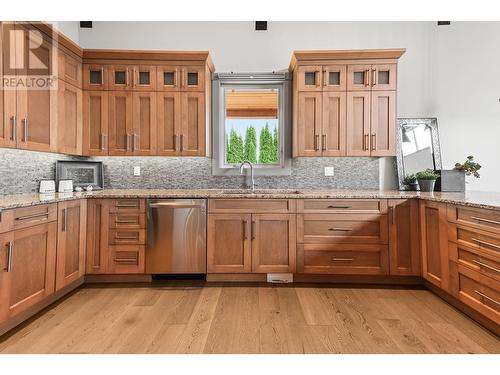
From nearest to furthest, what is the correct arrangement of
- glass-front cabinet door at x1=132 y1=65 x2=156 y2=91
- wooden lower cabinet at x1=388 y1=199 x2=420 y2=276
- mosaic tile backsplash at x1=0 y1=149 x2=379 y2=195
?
wooden lower cabinet at x1=388 y1=199 x2=420 y2=276
glass-front cabinet door at x1=132 y1=65 x2=156 y2=91
mosaic tile backsplash at x1=0 y1=149 x2=379 y2=195

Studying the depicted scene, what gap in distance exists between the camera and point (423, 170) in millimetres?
3578

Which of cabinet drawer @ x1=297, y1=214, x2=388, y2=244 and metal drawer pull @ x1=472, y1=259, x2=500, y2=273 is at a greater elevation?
cabinet drawer @ x1=297, y1=214, x2=388, y2=244

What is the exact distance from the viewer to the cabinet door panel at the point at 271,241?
120 inches

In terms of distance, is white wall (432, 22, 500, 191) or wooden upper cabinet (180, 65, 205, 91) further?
white wall (432, 22, 500, 191)

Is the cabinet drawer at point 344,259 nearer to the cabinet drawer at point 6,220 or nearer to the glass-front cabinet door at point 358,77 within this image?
the glass-front cabinet door at point 358,77

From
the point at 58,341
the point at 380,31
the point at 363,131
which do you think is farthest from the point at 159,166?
the point at 380,31

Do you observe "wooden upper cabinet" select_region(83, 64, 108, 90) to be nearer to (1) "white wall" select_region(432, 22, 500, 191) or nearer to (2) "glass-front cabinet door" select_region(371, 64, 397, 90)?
(2) "glass-front cabinet door" select_region(371, 64, 397, 90)

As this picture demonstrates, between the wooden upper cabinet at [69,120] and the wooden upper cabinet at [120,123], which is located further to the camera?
the wooden upper cabinet at [120,123]

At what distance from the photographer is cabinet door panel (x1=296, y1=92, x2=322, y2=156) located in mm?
3352

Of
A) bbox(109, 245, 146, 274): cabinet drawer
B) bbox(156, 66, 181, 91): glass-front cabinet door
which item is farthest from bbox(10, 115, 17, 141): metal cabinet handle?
bbox(156, 66, 181, 91): glass-front cabinet door

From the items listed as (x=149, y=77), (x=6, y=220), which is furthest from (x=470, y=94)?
(x=6, y=220)

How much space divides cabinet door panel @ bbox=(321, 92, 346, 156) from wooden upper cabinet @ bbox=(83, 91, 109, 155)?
7.74 ft

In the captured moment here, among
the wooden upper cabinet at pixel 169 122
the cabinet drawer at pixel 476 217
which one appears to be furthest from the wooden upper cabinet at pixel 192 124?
the cabinet drawer at pixel 476 217

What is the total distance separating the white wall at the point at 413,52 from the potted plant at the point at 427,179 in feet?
1.39
